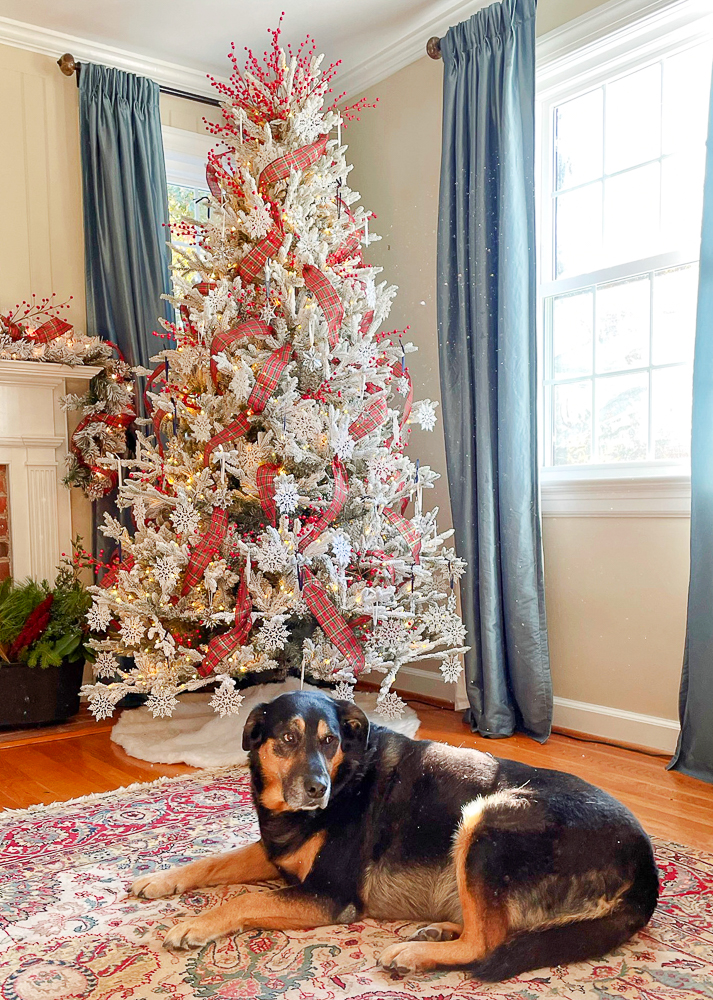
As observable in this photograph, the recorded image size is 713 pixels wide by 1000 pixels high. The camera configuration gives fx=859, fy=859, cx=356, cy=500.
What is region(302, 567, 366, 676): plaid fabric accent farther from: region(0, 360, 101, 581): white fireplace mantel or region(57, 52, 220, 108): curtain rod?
region(57, 52, 220, 108): curtain rod

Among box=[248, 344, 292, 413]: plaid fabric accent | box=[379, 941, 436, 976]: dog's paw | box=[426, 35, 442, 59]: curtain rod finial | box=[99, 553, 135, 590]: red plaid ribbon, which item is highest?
box=[426, 35, 442, 59]: curtain rod finial

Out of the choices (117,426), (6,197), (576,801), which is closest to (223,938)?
(576,801)

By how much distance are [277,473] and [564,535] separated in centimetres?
118

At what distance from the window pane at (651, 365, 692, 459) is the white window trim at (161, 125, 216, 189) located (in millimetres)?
2662

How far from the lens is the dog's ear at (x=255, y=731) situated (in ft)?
5.55

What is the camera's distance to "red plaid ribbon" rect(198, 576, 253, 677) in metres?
3.05

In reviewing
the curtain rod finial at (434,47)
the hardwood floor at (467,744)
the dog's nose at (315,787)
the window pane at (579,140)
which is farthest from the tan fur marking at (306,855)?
the curtain rod finial at (434,47)

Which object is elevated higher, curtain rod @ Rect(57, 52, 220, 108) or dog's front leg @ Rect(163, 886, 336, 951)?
curtain rod @ Rect(57, 52, 220, 108)

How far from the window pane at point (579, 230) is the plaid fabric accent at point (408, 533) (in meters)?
1.24

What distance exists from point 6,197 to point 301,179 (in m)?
1.47

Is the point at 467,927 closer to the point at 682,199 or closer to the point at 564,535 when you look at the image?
the point at 564,535

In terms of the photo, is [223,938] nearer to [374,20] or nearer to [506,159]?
[506,159]

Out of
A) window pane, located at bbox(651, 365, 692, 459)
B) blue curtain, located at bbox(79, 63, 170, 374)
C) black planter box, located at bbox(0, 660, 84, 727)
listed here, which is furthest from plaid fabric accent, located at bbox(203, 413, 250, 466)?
window pane, located at bbox(651, 365, 692, 459)

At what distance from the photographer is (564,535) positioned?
11.3 ft
